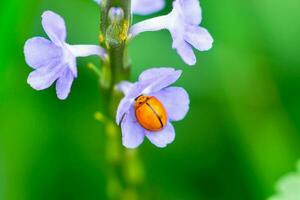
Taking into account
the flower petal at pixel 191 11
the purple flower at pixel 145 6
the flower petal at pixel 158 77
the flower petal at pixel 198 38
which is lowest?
the flower petal at pixel 158 77

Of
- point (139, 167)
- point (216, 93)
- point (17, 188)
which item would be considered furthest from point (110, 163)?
point (216, 93)

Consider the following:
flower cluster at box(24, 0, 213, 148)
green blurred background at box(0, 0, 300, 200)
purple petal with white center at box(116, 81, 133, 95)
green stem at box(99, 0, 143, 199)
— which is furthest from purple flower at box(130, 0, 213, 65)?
green blurred background at box(0, 0, 300, 200)

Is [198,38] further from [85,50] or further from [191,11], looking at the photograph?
[85,50]

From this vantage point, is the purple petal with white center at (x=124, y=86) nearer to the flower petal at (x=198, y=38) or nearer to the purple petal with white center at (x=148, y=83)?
the purple petal with white center at (x=148, y=83)

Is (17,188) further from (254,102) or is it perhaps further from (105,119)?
(254,102)

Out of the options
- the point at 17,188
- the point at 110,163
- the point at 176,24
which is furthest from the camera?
the point at 17,188

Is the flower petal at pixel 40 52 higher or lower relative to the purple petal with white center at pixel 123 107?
higher

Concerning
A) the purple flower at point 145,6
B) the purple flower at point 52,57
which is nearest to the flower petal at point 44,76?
the purple flower at point 52,57
